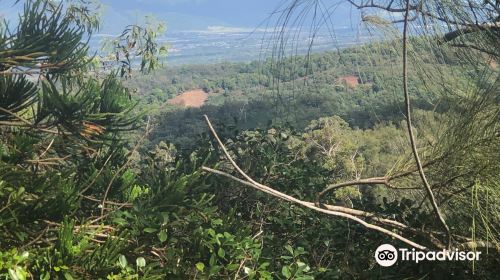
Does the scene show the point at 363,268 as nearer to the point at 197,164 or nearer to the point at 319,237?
the point at 319,237

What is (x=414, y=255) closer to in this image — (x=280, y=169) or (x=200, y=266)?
(x=200, y=266)

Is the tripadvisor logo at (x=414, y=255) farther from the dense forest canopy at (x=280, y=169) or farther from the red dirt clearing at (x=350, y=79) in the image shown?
the red dirt clearing at (x=350, y=79)

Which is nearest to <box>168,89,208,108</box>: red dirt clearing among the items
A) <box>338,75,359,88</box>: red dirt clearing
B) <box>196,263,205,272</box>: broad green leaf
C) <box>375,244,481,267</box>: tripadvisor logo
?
<box>375,244,481,267</box>: tripadvisor logo

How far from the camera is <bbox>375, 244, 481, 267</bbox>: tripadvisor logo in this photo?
152 centimetres

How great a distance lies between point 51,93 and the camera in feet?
6.15

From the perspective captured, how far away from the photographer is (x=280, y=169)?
2654 millimetres

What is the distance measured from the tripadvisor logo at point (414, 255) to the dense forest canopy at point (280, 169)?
24mm

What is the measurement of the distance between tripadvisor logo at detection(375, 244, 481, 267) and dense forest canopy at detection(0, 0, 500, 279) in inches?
0.9

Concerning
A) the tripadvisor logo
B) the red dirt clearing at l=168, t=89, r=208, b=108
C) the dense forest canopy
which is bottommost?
the red dirt clearing at l=168, t=89, r=208, b=108

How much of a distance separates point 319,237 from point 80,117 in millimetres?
1087

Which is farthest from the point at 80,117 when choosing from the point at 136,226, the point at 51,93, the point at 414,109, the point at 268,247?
the point at 414,109

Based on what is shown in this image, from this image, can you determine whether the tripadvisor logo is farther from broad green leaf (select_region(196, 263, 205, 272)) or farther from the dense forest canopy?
broad green leaf (select_region(196, 263, 205, 272))

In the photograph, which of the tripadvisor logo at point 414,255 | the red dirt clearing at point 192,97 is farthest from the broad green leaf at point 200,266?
the red dirt clearing at point 192,97

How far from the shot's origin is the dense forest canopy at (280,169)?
1.27 metres
